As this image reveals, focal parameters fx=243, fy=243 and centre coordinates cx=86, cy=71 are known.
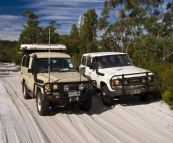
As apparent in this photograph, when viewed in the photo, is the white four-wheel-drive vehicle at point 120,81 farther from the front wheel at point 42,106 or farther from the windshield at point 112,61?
the front wheel at point 42,106

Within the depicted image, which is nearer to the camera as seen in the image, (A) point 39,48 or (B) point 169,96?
(B) point 169,96

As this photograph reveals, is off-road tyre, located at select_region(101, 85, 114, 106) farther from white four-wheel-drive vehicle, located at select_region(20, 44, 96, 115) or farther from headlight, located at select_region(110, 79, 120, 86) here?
white four-wheel-drive vehicle, located at select_region(20, 44, 96, 115)

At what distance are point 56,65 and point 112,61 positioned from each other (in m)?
2.34

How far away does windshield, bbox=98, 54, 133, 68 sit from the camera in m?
9.38

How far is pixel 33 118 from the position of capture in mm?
7035

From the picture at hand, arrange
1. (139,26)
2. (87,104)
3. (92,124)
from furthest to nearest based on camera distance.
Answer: (139,26) → (87,104) → (92,124)

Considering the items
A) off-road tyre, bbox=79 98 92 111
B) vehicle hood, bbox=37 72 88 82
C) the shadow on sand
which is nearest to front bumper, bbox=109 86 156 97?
the shadow on sand

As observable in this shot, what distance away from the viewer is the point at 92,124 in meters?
6.45

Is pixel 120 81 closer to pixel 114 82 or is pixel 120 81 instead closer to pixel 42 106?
pixel 114 82

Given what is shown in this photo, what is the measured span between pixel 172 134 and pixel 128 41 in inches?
732

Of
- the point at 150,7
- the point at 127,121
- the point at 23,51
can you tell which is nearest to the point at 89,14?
the point at 150,7

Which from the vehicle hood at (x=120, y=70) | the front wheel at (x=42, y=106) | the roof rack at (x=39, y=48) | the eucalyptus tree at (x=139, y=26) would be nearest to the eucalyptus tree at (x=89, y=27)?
the eucalyptus tree at (x=139, y=26)

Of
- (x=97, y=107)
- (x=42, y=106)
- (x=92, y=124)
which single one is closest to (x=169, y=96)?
(x=97, y=107)

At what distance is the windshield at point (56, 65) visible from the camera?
322 inches
